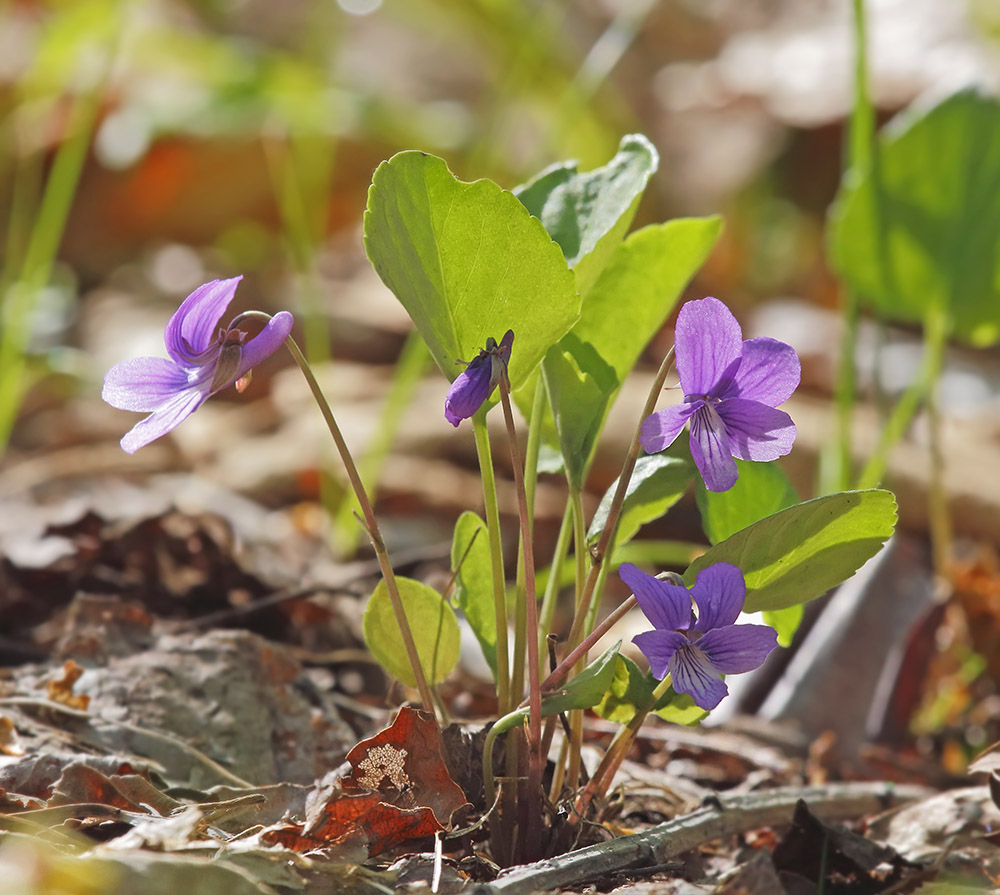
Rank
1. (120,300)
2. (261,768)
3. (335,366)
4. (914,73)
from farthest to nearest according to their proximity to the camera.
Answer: (914,73), (120,300), (335,366), (261,768)

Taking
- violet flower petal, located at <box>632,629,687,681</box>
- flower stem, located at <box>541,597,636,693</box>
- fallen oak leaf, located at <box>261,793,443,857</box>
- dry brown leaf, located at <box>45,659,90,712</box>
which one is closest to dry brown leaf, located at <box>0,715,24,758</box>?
Result: dry brown leaf, located at <box>45,659,90,712</box>

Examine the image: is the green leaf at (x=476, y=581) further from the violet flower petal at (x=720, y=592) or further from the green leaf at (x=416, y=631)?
the violet flower petal at (x=720, y=592)

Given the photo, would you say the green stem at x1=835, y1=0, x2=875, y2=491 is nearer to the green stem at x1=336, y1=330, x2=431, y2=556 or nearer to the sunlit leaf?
the green stem at x1=336, y1=330, x2=431, y2=556

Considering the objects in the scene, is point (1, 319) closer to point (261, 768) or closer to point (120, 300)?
point (120, 300)

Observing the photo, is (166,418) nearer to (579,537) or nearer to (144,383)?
(144,383)

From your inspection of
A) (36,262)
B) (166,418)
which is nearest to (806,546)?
(166,418)

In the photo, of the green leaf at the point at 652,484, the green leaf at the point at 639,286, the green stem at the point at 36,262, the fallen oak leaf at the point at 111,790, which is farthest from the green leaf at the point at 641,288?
the green stem at the point at 36,262

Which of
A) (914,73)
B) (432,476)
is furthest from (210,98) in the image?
(914,73)
